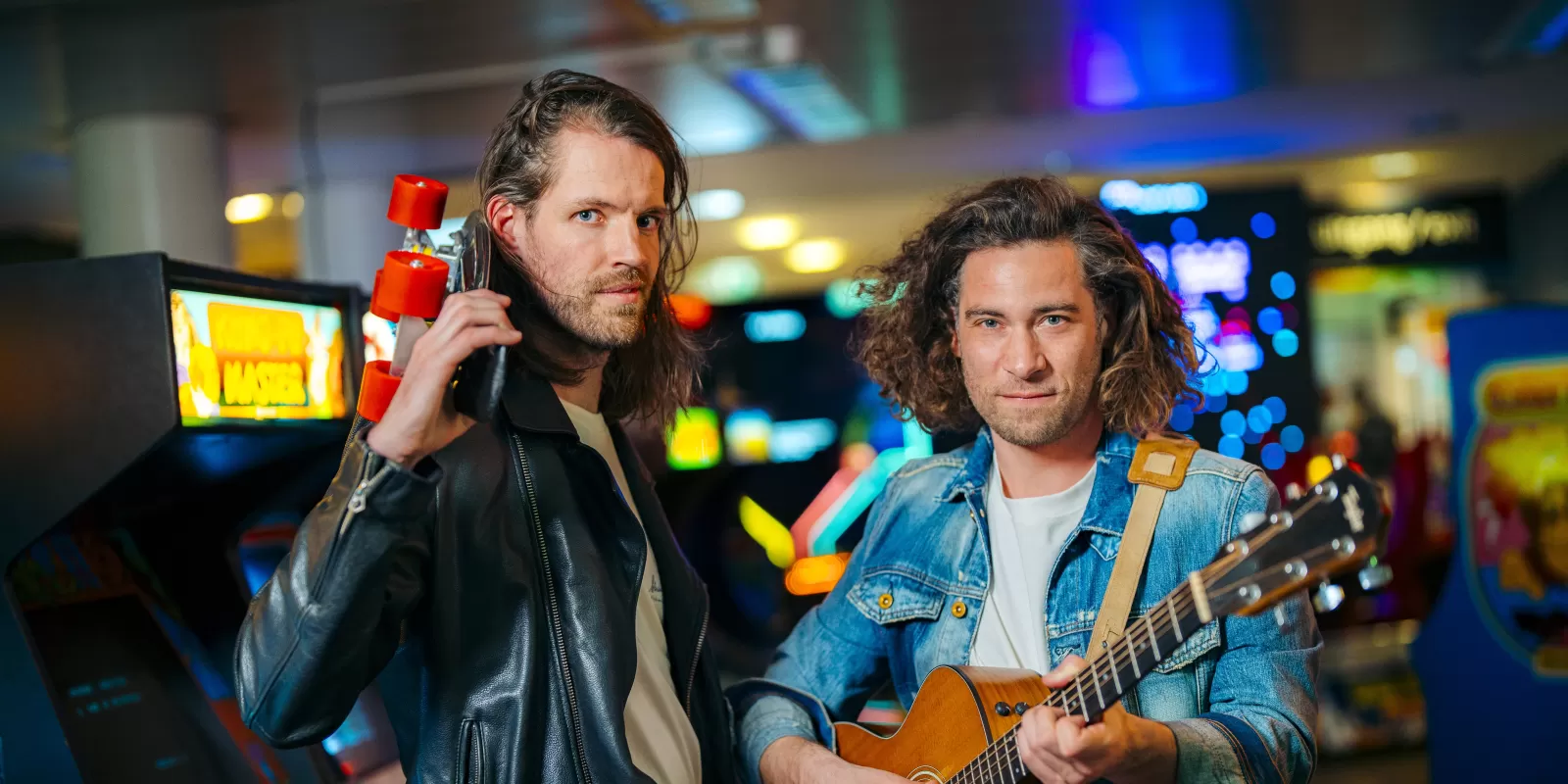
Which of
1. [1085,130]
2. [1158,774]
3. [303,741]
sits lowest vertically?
[1158,774]

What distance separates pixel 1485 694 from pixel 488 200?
3.85 metres

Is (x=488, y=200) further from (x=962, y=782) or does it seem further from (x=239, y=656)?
(x=962, y=782)

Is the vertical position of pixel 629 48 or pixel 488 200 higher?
pixel 629 48

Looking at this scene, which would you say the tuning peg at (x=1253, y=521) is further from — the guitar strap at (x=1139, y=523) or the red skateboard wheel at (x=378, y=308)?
the red skateboard wheel at (x=378, y=308)

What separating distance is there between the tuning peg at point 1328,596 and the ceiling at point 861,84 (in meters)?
1.47

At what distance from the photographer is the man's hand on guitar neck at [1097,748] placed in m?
1.45

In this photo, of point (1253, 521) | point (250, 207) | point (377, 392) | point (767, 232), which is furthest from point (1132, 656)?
point (767, 232)

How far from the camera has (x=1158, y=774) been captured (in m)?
1.54

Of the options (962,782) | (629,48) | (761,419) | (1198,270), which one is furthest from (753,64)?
(962,782)

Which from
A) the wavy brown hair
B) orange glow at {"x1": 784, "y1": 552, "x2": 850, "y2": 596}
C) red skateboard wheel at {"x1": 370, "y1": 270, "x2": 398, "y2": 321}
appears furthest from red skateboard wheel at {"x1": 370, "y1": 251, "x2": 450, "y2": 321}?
orange glow at {"x1": 784, "y1": 552, "x2": 850, "y2": 596}

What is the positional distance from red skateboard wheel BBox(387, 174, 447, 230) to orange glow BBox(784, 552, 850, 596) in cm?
463

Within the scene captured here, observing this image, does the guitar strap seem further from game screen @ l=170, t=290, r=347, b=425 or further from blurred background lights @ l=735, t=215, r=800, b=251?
blurred background lights @ l=735, t=215, r=800, b=251

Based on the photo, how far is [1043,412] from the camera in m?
1.86

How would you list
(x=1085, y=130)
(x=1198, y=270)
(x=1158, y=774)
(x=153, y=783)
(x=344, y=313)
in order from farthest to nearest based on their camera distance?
(x=1085, y=130) → (x=1198, y=270) → (x=344, y=313) → (x=153, y=783) → (x=1158, y=774)
